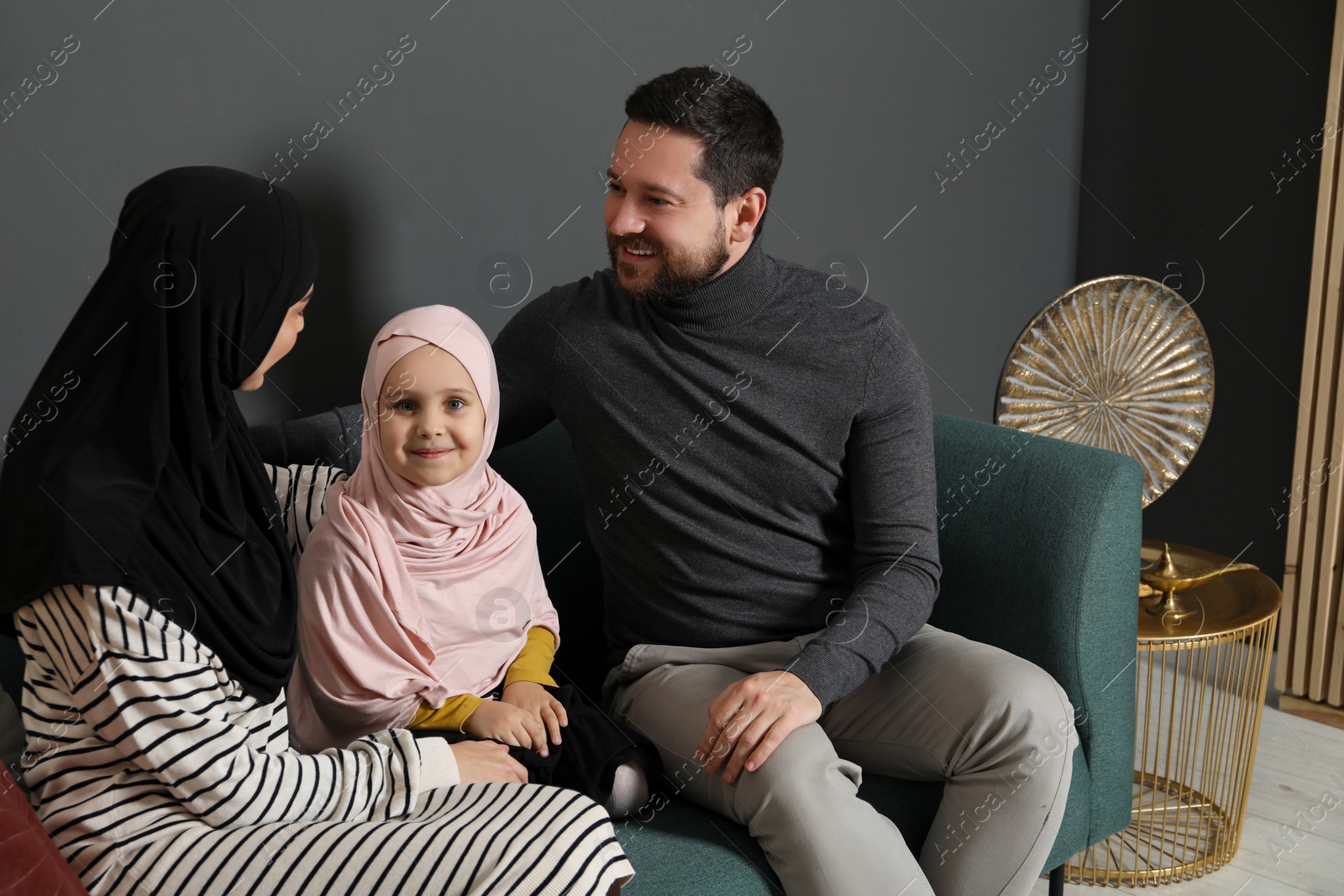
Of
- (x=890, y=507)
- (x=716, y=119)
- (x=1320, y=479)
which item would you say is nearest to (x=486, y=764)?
(x=890, y=507)

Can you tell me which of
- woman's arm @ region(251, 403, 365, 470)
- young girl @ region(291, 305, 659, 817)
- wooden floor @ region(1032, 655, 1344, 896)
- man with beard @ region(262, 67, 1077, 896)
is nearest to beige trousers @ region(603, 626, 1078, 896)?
man with beard @ region(262, 67, 1077, 896)

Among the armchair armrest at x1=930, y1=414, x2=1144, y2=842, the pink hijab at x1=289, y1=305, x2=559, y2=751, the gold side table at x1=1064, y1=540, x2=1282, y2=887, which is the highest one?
the pink hijab at x1=289, y1=305, x2=559, y2=751

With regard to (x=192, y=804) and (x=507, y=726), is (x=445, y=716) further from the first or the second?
(x=192, y=804)

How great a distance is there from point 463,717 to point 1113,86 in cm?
268

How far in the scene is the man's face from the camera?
1725mm

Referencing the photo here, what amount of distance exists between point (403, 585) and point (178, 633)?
0.39 m

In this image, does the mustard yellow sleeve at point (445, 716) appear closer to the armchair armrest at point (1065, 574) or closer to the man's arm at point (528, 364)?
the man's arm at point (528, 364)

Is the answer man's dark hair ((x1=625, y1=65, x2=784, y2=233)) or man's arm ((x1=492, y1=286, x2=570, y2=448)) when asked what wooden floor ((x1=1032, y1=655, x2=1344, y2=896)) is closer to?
man's arm ((x1=492, y1=286, x2=570, y2=448))

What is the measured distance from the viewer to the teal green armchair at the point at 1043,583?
173 centimetres

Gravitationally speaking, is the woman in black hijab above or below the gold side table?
above

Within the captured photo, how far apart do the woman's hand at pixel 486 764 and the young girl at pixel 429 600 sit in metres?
0.05

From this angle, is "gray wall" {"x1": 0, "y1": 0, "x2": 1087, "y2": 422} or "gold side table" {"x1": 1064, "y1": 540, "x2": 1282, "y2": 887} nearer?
"gray wall" {"x1": 0, "y1": 0, "x2": 1087, "y2": 422}

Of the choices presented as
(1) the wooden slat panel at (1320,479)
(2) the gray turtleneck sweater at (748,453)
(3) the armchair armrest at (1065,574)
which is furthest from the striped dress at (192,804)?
(1) the wooden slat panel at (1320,479)

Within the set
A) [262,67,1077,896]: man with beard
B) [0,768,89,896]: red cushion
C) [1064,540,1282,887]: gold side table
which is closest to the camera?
[0,768,89,896]: red cushion
